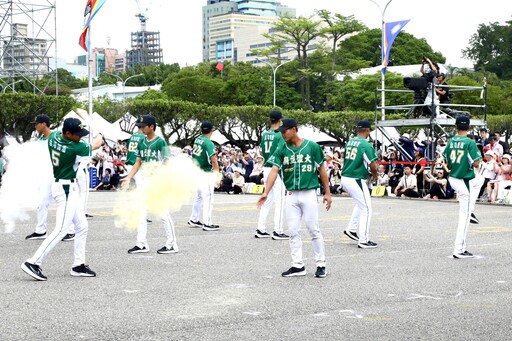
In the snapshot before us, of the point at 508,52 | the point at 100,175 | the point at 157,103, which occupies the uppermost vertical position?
the point at 508,52

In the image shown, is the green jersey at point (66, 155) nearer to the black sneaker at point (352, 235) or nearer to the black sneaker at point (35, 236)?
the black sneaker at point (35, 236)

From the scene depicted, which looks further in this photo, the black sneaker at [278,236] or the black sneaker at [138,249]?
the black sneaker at [278,236]

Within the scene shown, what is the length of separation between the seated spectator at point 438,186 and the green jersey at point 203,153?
12530 millimetres

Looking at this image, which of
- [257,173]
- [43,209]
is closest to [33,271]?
[43,209]

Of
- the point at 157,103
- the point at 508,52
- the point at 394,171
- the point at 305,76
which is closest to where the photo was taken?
the point at 394,171

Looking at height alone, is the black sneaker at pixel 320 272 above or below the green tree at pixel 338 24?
below

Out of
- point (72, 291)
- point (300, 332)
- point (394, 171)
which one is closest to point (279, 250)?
point (72, 291)

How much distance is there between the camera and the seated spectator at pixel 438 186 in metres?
26.5

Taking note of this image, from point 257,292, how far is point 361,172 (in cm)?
502

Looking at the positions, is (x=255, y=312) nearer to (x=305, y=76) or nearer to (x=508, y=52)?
(x=305, y=76)

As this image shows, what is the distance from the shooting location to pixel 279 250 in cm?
1323

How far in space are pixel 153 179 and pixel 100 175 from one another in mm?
23238

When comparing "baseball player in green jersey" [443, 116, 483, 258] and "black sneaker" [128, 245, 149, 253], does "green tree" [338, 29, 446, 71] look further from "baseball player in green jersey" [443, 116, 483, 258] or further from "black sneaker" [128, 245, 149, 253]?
"black sneaker" [128, 245, 149, 253]

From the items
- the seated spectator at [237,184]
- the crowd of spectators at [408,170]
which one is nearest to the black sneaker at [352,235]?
the crowd of spectators at [408,170]
